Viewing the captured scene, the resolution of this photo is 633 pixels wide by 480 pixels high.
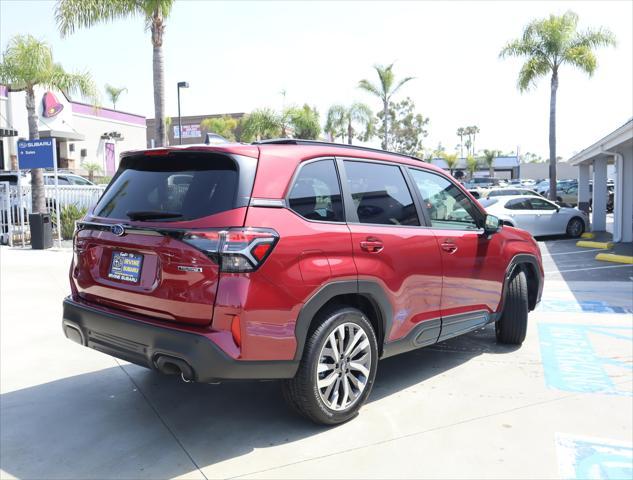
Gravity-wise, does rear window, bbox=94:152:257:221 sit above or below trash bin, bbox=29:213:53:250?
above

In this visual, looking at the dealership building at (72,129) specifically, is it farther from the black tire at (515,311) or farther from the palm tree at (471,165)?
the palm tree at (471,165)

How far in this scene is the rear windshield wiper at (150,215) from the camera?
343 cm

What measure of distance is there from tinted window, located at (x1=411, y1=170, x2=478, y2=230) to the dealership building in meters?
24.9

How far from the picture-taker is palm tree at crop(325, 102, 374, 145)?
40.7m

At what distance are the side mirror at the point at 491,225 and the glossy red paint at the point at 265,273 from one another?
3.17ft

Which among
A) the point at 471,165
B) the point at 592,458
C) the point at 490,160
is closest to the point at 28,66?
the point at 592,458

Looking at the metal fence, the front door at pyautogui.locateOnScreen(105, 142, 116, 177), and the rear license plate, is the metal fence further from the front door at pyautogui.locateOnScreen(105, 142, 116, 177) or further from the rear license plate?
the front door at pyautogui.locateOnScreen(105, 142, 116, 177)

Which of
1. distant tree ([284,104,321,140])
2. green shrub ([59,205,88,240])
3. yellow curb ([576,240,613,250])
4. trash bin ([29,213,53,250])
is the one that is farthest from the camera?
distant tree ([284,104,321,140])

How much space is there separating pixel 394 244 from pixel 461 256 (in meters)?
0.96

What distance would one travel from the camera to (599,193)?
1902cm

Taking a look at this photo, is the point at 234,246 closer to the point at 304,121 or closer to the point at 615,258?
the point at 615,258

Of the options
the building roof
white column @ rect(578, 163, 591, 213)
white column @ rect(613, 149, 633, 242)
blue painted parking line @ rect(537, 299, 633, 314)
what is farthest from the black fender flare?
white column @ rect(578, 163, 591, 213)

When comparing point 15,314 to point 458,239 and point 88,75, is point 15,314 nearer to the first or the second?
point 458,239

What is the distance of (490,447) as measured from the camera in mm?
3574
